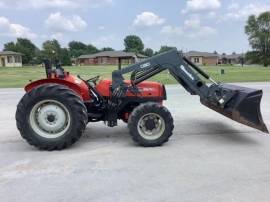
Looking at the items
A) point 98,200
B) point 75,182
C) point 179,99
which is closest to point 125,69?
point 75,182

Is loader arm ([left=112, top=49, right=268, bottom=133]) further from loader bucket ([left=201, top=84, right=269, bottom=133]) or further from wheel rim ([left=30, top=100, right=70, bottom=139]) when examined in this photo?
wheel rim ([left=30, top=100, right=70, bottom=139])

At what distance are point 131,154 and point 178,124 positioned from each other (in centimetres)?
276

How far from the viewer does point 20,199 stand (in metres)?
4.43

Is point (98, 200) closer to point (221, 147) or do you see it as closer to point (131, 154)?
point (131, 154)

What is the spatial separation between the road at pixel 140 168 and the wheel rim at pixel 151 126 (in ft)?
0.84

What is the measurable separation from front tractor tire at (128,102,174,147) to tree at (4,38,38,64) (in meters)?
101

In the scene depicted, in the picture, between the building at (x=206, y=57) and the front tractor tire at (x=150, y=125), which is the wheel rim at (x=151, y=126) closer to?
the front tractor tire at (x=150, y=125)

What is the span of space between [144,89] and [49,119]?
1754 mm

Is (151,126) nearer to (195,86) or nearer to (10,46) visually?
(195,86)

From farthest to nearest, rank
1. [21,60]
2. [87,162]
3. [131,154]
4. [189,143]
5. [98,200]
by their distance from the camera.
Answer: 1. [21,60]
2. [189,143]
3. [131,154]
4. [87,162]
5. [98,200]

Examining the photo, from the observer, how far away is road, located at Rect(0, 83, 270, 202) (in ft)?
14.9

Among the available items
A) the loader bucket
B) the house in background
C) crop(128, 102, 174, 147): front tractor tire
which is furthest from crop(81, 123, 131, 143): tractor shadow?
the house in background

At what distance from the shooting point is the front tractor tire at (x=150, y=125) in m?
6.68

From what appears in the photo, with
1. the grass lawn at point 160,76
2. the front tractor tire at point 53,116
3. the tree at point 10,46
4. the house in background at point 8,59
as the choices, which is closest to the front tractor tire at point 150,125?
the front tractor tire at point 53,116
